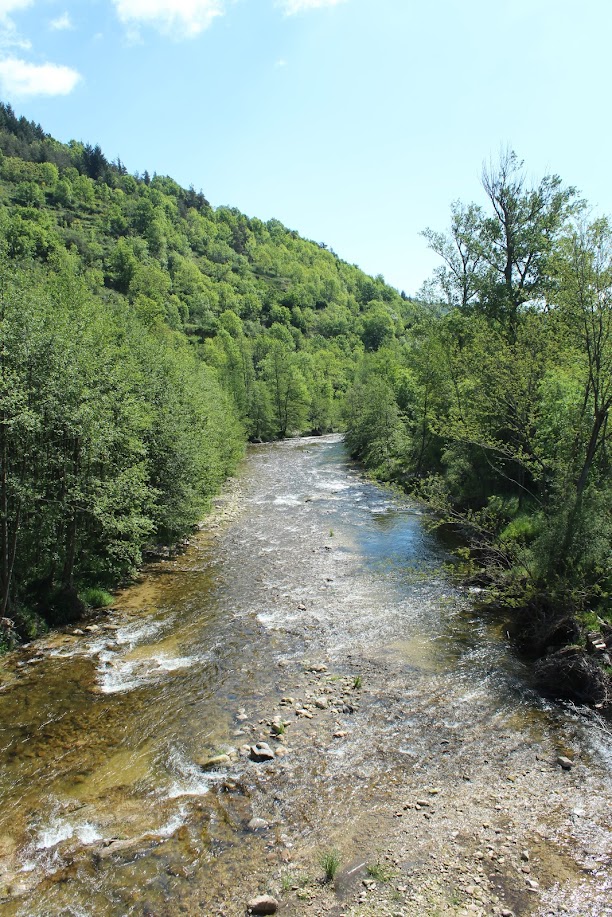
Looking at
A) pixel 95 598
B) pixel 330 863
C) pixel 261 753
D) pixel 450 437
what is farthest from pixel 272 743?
pixel 450 437

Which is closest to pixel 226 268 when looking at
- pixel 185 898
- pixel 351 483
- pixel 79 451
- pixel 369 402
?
pixel 369 402

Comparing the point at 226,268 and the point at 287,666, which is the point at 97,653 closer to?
the point at 287,666

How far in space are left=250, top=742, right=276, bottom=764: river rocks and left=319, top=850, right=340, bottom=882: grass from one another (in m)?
2.55

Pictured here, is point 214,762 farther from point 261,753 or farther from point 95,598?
point 95,598

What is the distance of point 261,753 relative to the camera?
34.9 ft

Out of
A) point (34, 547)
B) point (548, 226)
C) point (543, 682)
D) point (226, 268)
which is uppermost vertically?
point (226, 268)

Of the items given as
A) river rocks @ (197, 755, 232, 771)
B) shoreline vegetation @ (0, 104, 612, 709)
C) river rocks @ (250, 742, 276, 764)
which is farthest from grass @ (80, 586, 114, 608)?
river rocks @ (250, 742, 276, 764)

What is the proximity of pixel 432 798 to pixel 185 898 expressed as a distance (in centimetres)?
465

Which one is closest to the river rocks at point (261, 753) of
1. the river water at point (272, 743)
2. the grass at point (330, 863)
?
the river water at point (272, 743)

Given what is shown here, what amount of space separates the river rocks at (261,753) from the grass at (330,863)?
2.55m

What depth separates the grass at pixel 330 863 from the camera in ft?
25.5

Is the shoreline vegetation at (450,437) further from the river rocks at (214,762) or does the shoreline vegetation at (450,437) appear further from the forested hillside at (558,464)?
the river rocks at (214,762)

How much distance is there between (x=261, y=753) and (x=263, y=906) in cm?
342

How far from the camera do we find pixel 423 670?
14102 millimetres
